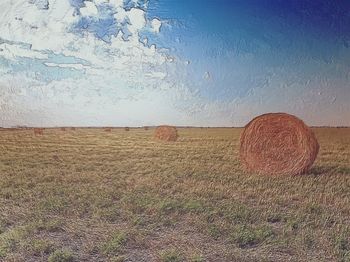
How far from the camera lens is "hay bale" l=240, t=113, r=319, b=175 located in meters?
2.10

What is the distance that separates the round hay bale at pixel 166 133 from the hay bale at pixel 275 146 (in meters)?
0.32

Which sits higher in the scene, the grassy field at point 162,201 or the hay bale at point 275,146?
the hay bale at point 275,146

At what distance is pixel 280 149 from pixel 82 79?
3.37ft

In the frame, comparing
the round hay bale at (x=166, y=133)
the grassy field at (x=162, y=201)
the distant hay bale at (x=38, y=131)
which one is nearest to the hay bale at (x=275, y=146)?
the grassy field at (x=162, y=201)

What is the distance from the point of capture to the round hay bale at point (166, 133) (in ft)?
7.06

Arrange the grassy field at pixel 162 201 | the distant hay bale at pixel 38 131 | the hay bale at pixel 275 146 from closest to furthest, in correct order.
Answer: the grassy field at pixel 162 201 < the hay bale at pixel 275 146 < the distant hay bale at pixel 38 131

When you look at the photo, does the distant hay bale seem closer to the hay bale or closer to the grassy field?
the grassy field

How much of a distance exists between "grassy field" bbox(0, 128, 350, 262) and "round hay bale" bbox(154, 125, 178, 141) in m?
0.03

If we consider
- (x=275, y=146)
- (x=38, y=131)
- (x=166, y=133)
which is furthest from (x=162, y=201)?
(x=38, y=131)

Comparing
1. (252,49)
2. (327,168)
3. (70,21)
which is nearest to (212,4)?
(252,49)

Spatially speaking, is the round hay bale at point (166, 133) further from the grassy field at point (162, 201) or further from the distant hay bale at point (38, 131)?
the distant hay bale at point (38, 131)

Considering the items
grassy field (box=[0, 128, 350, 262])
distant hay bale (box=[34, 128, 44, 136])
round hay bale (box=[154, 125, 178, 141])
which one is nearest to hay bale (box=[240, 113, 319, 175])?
grassy field (box=[0, 128, 350, 262])

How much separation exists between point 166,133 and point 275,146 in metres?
0.52

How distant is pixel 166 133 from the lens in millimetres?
2164
